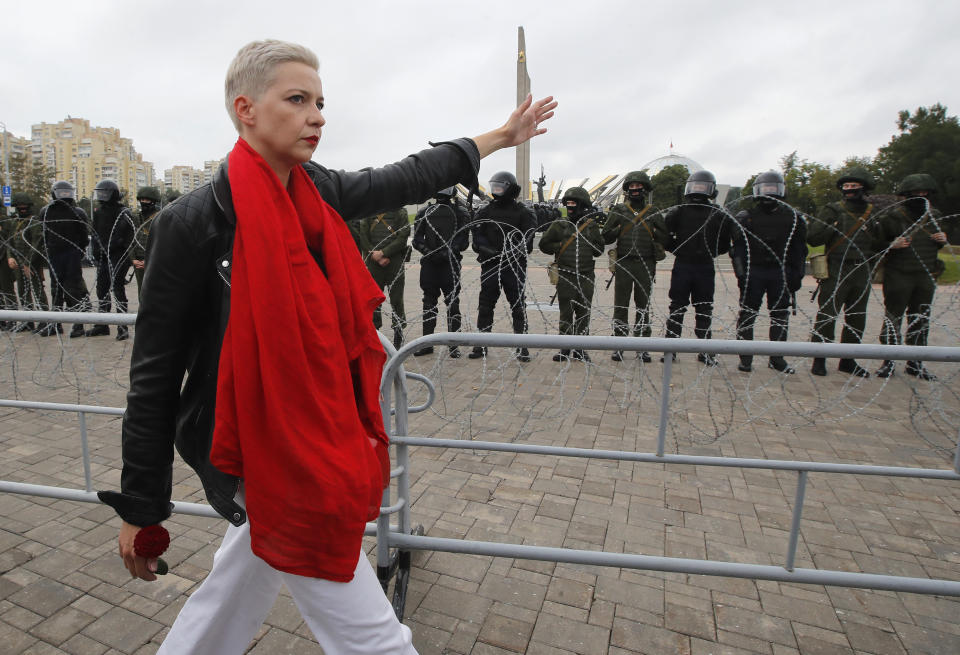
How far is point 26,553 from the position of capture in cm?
294

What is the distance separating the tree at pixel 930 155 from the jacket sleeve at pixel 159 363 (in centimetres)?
3955

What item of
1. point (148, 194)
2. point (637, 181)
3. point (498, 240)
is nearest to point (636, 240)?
point (637, 181)

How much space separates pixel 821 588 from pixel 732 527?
586 mm

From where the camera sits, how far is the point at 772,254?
21.9 ft

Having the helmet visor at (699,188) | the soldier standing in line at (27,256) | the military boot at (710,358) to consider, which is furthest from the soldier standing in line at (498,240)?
the soldier standing in line at (27,256)

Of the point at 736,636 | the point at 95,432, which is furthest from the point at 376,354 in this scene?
the point at 95,432

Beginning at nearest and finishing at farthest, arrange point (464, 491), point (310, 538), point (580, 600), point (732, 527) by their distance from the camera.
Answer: point (310, 538) < point (580, 600) < point (732, 527) < point (464, 491)

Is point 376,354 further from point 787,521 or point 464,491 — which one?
point 787,521

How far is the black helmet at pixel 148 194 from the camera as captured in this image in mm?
8129

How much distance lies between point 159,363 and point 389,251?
6.37m

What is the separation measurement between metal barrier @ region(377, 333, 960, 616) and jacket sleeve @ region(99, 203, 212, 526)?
0.97 metres

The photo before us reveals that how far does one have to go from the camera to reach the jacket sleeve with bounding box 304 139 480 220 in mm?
1778

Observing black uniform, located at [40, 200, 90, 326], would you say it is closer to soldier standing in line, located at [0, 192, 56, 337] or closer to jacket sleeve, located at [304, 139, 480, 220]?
soldier standing in line, located at [0, 192, 56, 337]

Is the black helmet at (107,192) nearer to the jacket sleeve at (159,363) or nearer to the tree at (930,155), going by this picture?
the jacket sleeve at (159,363)
